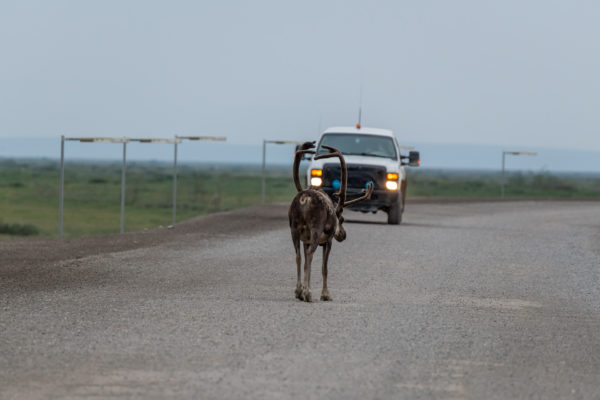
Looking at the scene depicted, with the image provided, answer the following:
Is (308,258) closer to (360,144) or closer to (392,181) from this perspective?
(392,181)

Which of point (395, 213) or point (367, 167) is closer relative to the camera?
point (367, 167)

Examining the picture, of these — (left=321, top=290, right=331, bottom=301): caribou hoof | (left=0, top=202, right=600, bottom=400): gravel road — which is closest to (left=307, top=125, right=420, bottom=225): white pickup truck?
(left=0, top=202, right=600, bottom=400): gravel road

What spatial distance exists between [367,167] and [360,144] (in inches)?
51.1

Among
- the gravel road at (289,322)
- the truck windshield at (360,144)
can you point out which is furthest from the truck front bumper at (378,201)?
the gravel road at (289,322)

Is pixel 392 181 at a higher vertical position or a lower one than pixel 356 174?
lower

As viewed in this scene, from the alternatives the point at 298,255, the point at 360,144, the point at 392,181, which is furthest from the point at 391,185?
the point at 298,255

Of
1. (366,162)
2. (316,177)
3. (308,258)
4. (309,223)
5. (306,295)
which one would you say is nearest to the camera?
(308,258)

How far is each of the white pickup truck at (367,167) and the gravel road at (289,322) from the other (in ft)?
13.6

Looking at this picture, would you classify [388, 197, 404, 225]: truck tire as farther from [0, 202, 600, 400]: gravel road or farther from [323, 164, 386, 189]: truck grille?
[0, 202, 600, 400]: gravel road

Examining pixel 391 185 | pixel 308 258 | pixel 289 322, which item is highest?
pixel 391 185

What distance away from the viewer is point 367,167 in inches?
1023

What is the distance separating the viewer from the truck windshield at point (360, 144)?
2703 centimetres

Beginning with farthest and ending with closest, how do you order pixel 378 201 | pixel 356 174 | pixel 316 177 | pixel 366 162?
1. pixel 378 201
2. pixel 366 162
3. pixel 316 177
4. pixel 356 174

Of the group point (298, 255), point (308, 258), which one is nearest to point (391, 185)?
→ point (298, 255)
